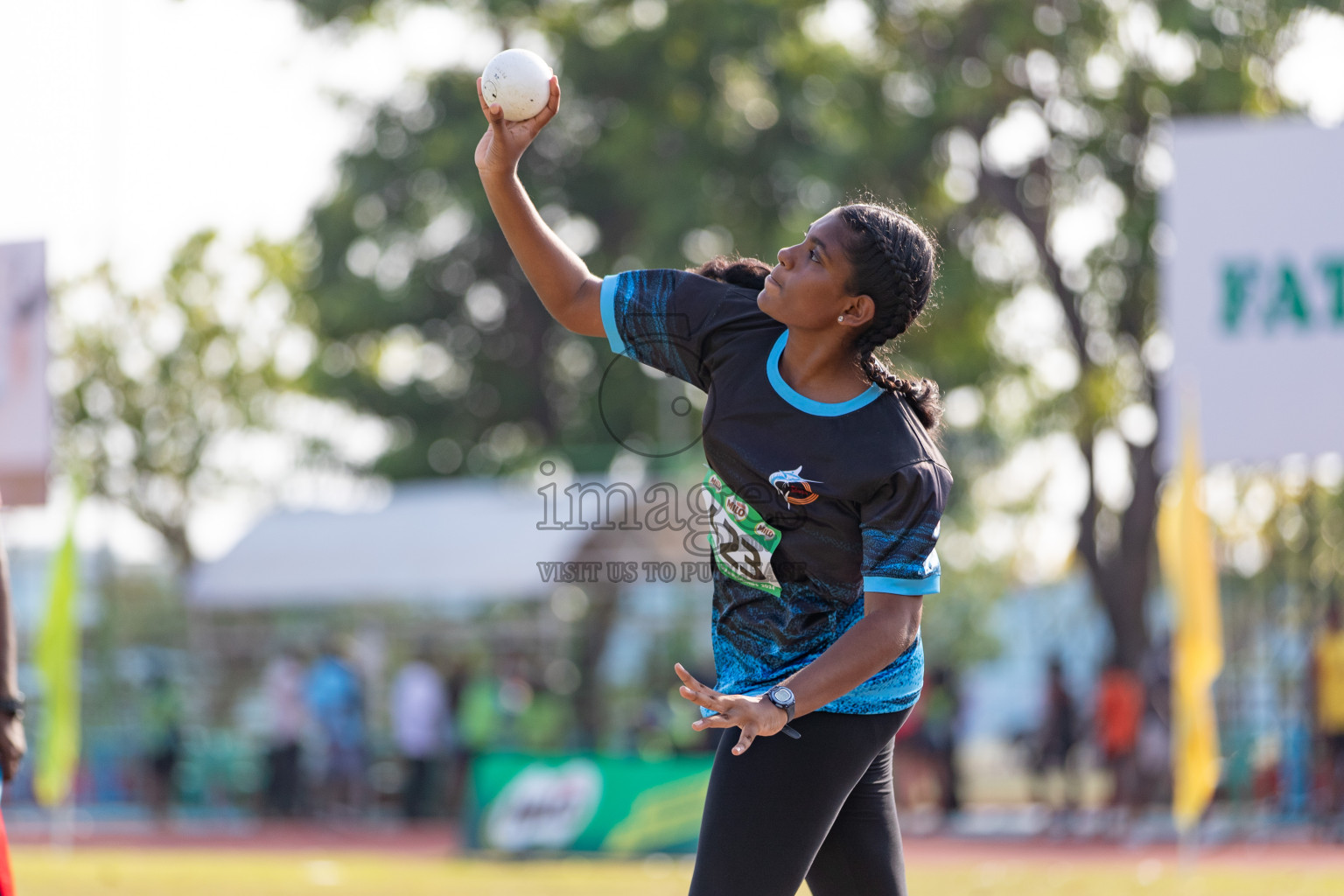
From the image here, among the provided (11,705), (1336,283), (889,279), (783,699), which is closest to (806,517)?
(783,699)

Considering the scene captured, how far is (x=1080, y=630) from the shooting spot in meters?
28.7

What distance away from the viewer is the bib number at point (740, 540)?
3629 millimetres

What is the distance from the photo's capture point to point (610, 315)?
3.85 m

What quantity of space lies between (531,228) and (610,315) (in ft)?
0.87

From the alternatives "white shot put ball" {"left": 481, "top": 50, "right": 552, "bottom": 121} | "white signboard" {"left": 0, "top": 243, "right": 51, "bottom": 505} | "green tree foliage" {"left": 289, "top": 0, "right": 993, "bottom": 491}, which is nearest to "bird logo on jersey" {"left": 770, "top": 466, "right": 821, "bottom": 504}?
"white shot put ball" {"left": 481, "top": 50, "right": 552, "bottom": 121}

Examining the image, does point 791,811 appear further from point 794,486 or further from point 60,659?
point 60,659

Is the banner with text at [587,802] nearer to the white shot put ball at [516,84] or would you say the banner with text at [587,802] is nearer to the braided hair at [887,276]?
the braided hair at [887,276]

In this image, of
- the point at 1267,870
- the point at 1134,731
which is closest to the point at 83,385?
the point at 1134,731

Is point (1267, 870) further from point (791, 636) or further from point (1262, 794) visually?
point (791, 636)

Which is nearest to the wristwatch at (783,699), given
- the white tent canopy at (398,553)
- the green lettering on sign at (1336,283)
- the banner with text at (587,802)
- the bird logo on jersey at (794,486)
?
the bird logo on jersey at (794,486)

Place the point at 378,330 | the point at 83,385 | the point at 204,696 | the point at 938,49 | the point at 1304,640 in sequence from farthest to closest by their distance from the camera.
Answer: the point at 83,385 → the point at 378,330 → the point at 204,696 → the point at 938,49 → the point at 1304,640

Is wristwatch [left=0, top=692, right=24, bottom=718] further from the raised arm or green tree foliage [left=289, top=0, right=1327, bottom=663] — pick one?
green tree foliage [left=289, top=0, right=1327, bottom=663]

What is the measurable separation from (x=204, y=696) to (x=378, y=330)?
6.38m

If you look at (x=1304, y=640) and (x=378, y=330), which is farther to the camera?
(x=378, y=330)
